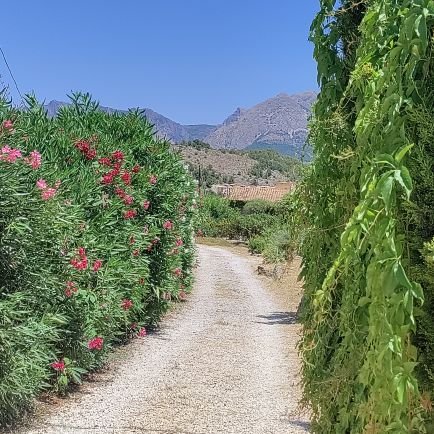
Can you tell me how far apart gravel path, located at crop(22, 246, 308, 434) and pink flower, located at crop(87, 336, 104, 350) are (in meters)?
0.51

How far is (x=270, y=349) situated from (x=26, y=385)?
5.58m

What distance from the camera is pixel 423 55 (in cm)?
197

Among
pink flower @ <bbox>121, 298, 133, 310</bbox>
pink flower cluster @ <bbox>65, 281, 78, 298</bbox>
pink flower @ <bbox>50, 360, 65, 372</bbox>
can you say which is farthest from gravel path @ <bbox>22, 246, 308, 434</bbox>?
pink flower cluster @ <bbox>65, 281, 78, 298</bbox>

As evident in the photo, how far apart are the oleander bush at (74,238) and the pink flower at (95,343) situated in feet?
0.07

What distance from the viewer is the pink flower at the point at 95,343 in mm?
7134

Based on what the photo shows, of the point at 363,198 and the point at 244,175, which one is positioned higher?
the point at 244,175

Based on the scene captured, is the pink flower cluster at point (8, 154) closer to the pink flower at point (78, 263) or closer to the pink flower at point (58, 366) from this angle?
the pink flower at point (78, 263)

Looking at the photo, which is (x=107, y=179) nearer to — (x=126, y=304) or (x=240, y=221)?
(x=126, y=304)

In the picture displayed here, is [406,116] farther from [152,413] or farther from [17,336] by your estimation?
[152,413]

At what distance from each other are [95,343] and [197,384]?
4.71ft

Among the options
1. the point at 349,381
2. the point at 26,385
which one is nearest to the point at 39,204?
the point at 26,385

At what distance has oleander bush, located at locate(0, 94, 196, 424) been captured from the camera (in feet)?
17.2

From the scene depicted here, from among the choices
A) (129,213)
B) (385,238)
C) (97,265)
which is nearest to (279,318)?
(129,213)

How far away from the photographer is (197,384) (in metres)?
7.75
